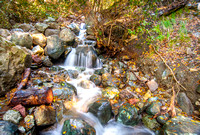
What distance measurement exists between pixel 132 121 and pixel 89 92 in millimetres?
2111

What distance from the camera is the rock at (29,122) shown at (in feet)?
7.26

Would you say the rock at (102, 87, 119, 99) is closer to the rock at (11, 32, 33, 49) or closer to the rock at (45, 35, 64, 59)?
the rock at (45, 35, 64, 59)

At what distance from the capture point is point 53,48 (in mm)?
5641

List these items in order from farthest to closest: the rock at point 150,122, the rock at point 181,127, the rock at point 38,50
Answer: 1. the rock at point 38,50
2. the rock at point 150,122
3. the rock at point 181,127

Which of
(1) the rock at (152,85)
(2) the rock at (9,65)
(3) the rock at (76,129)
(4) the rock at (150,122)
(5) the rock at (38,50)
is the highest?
(5) the rock at (38,50)

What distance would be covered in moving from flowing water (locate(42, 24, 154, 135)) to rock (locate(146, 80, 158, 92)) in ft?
5.29

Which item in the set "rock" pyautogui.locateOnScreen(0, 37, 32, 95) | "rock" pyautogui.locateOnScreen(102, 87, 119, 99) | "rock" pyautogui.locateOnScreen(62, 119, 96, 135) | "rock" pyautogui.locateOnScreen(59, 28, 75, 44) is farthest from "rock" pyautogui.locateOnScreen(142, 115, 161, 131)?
"rock" pyautogui.locateOnScreen(59, 28, 75, 44)

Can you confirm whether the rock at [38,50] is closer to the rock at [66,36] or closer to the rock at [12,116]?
the rock at [66,36]

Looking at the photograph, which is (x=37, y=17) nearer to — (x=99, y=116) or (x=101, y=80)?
(x=101, y=80)

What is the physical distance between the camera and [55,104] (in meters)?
3.11

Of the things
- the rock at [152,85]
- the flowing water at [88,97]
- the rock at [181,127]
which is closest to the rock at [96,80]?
the flowing water at [88,97]

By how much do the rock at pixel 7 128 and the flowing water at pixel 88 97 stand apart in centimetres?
80

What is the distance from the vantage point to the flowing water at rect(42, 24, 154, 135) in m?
3.07

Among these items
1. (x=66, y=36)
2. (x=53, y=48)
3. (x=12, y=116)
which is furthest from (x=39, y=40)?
(x=12, y=116)
